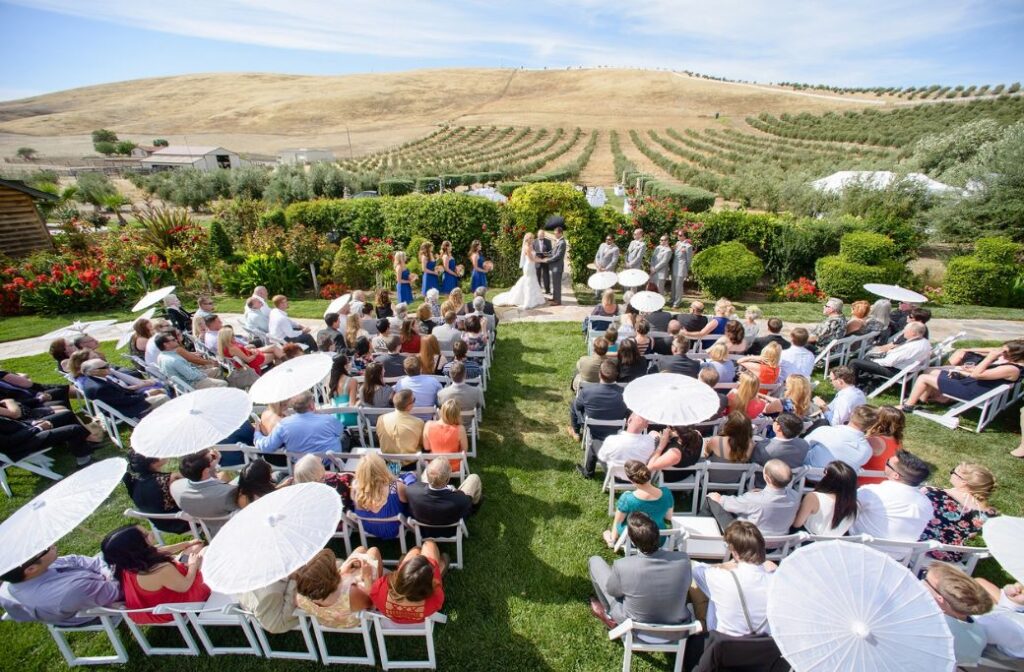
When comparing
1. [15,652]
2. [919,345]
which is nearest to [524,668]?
[15,652]

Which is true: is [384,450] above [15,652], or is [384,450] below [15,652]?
A: above

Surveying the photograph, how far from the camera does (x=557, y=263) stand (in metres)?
11.9

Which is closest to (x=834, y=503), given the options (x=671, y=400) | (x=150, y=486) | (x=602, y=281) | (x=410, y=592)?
(x=671, y=400)

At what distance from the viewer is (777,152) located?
175 ft

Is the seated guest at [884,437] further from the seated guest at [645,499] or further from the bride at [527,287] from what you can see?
the bride at [527,287]

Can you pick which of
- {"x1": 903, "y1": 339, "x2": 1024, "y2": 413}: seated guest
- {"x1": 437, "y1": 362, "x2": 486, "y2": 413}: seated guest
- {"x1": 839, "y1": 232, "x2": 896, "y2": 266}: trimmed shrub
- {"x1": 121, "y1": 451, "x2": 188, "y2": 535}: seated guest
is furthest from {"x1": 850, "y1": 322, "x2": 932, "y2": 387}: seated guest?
{"x1": 121, "y1": 451, "x2": 188, "y2": 535}: seated guest

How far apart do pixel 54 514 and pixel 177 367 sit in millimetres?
3850

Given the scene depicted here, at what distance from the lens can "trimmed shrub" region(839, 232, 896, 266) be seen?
38.8 ft

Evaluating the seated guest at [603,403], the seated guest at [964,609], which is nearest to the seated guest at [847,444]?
the seated guest at [964,609]

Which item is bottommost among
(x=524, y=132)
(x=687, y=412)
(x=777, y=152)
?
(x=687, y=412)

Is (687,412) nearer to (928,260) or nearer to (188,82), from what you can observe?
(928,260)

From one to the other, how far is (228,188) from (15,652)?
4017 centimetres

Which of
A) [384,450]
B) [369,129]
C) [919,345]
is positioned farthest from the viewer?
[369,129]

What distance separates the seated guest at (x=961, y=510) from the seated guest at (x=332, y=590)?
491 centimetres
